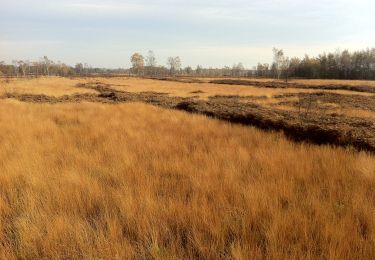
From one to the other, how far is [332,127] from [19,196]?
294 inches

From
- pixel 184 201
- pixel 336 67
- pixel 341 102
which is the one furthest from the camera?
pixel 336 67

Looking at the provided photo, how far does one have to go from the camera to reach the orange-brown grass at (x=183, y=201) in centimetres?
282

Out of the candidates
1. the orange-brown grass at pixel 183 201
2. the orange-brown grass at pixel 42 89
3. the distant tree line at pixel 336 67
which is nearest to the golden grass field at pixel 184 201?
the orange-brown grass at pixel 183 201

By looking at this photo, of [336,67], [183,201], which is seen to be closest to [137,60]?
[336,67]

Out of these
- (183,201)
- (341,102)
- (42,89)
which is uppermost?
(42,89)

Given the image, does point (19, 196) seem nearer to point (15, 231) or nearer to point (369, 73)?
point (15, 231)

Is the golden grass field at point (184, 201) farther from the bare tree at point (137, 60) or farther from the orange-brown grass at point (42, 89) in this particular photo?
the bare tree at point (137, 60)

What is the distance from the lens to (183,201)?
384 cm

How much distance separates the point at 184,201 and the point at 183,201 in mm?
38

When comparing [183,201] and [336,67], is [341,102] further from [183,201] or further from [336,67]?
[336,67]

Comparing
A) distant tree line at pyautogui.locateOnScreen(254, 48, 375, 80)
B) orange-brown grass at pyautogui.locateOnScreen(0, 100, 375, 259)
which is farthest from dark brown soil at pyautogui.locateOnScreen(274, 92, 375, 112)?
distant tree line at pyautogui.locateOnScreen(254, 48, 375, 80)

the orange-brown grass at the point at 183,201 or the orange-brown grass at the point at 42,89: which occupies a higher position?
the orange-brown grass at the point at 42,89

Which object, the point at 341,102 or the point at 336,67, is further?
the point at 336,67

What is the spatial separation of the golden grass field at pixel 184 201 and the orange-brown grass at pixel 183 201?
15mm
